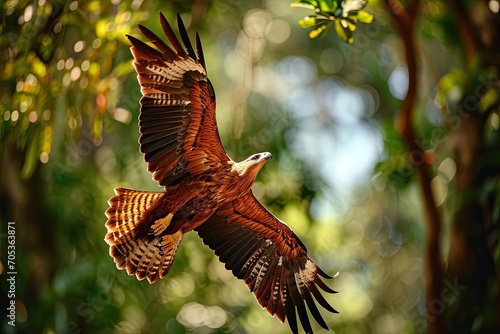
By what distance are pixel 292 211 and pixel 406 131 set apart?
1.12m

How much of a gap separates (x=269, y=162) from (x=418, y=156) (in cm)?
96

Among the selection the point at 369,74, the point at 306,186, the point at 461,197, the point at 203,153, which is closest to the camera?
the point at 203,153

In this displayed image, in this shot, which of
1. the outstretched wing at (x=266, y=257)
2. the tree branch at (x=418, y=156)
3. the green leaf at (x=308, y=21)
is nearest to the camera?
the outstretched wing at (x=266, y=257)

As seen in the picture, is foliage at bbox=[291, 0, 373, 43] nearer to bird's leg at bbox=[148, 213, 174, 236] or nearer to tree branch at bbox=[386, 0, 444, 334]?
tree branch at bbox=[386, 0, 444, 334]

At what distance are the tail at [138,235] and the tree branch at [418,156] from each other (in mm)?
1371

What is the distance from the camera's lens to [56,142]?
4.26 m

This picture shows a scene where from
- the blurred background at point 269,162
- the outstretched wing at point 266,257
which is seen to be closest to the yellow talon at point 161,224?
the outstretched wing at point 266,257

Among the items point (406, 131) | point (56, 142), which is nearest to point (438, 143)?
point (406, 131)

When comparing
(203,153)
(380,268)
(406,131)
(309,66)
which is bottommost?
(380,268)

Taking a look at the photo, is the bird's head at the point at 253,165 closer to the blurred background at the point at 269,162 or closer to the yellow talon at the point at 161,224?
the yellow talon at the point at 161,224

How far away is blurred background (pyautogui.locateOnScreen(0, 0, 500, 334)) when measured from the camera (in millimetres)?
3229

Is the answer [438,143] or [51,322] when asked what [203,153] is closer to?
[51,322]

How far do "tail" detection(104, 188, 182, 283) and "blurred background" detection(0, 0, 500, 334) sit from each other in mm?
725

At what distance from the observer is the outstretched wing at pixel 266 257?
7.90 feet
